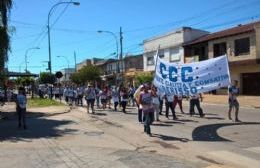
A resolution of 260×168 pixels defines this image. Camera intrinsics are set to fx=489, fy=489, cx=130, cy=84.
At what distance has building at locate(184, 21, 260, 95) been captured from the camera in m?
43.3

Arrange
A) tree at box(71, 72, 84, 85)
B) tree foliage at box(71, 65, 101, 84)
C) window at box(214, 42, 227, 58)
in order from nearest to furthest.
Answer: window at box(214, 42, 227, 58) < tree foliage at box(71, 65, 101, 84) < tree at box(71, 72, 84, 85)

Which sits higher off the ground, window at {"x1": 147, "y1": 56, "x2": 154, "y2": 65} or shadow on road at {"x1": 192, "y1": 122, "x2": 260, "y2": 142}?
window at {"x1": 147, "y1": 56, "x2": 154, "y2": 65}

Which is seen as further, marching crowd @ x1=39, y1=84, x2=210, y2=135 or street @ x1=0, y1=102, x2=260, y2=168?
marching crowd @ x1=39, y1=84, x2=210, y2=135

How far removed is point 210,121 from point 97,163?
9.70 m

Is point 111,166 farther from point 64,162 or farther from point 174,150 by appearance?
point 174,150

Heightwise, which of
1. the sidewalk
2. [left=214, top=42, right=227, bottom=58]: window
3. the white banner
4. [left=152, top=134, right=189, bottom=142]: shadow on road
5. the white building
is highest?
the white building

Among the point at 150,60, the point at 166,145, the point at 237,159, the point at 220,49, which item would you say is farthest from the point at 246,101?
the point at 150,60

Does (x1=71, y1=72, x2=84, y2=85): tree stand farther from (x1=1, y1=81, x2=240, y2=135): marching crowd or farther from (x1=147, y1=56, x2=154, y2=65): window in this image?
(x1=1, y1=81, x2=240, y2=135): marching crowd

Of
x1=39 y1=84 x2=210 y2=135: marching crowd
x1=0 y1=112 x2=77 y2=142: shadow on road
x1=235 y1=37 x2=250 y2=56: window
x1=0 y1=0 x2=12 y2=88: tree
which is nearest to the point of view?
x1=39 y1=84 x2=210 y2=135: marching crowd

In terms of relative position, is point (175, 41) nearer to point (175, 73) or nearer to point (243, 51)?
point (243, 51)

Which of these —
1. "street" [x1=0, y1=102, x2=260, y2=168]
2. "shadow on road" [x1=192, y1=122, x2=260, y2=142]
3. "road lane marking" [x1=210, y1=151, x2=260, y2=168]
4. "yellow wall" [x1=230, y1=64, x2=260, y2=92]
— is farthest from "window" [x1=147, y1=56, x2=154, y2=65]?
"road lane marking" [x1=210, y1=151, x2=260, y2=168]

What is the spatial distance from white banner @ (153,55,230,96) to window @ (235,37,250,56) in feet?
92.8

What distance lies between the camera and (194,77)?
17250mm

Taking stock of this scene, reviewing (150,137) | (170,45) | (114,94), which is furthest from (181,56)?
(150,137)
